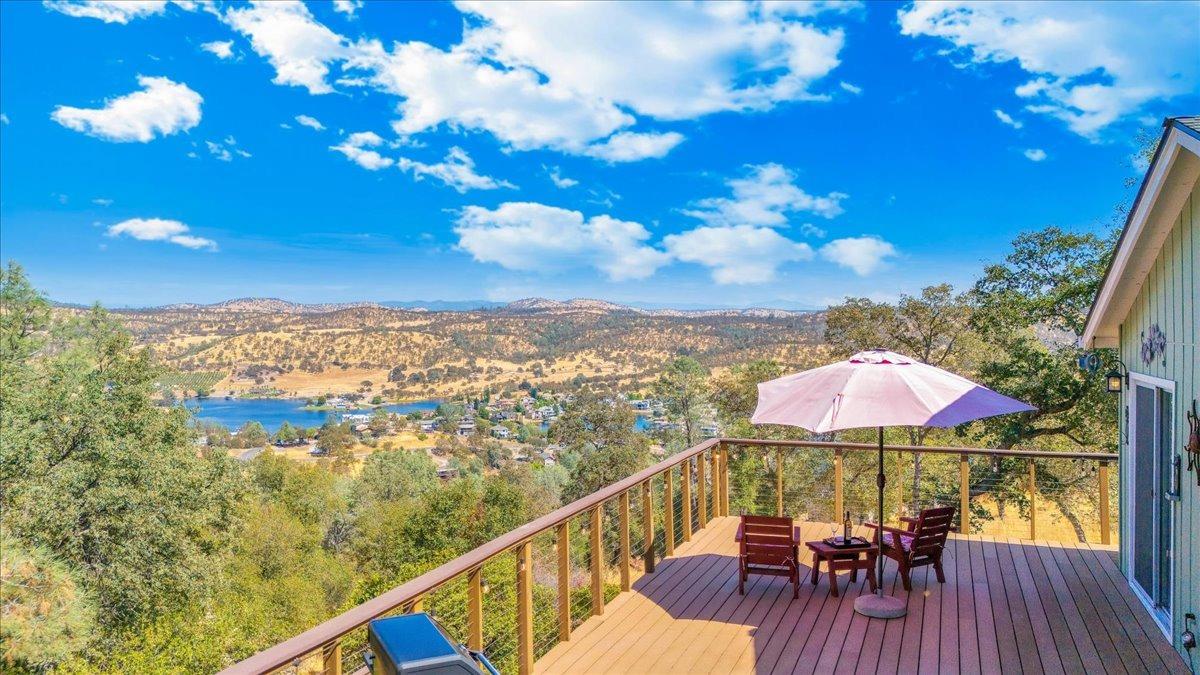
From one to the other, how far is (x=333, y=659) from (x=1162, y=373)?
212 inches

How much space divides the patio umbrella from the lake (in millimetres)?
41611

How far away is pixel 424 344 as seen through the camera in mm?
55188

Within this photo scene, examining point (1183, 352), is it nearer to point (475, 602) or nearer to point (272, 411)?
point (475, 602)

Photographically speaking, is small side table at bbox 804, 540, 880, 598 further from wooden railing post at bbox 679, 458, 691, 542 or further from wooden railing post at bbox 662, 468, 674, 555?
wooden railing post at bbox 679, 458, 691, 542

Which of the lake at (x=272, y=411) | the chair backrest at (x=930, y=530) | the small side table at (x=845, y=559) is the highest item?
the chair backrest at (x=930, y=530)

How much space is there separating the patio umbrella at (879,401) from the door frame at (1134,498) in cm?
100

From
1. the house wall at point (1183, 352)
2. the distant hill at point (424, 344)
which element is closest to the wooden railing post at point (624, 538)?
the house wall at point (1183, 352)

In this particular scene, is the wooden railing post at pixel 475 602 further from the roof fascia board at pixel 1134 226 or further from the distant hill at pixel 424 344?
the distant hill at pixel 424 344

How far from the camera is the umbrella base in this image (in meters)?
4.81

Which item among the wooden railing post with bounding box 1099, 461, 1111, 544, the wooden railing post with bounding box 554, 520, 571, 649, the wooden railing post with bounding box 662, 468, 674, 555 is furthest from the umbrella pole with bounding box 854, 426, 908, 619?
the wooden railing post with bounding box 1099, 461, 1111, 544

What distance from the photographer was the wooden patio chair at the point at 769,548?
5281 mm

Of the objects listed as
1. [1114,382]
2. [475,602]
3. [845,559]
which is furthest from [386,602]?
[1114,382]

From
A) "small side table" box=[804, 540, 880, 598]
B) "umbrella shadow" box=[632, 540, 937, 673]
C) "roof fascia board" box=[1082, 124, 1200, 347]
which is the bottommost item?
"umbrella shadow" box=[632, 540, 937, 673]

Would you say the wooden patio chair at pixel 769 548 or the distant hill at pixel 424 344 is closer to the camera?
the wooden patio chair at pixel 769 548
